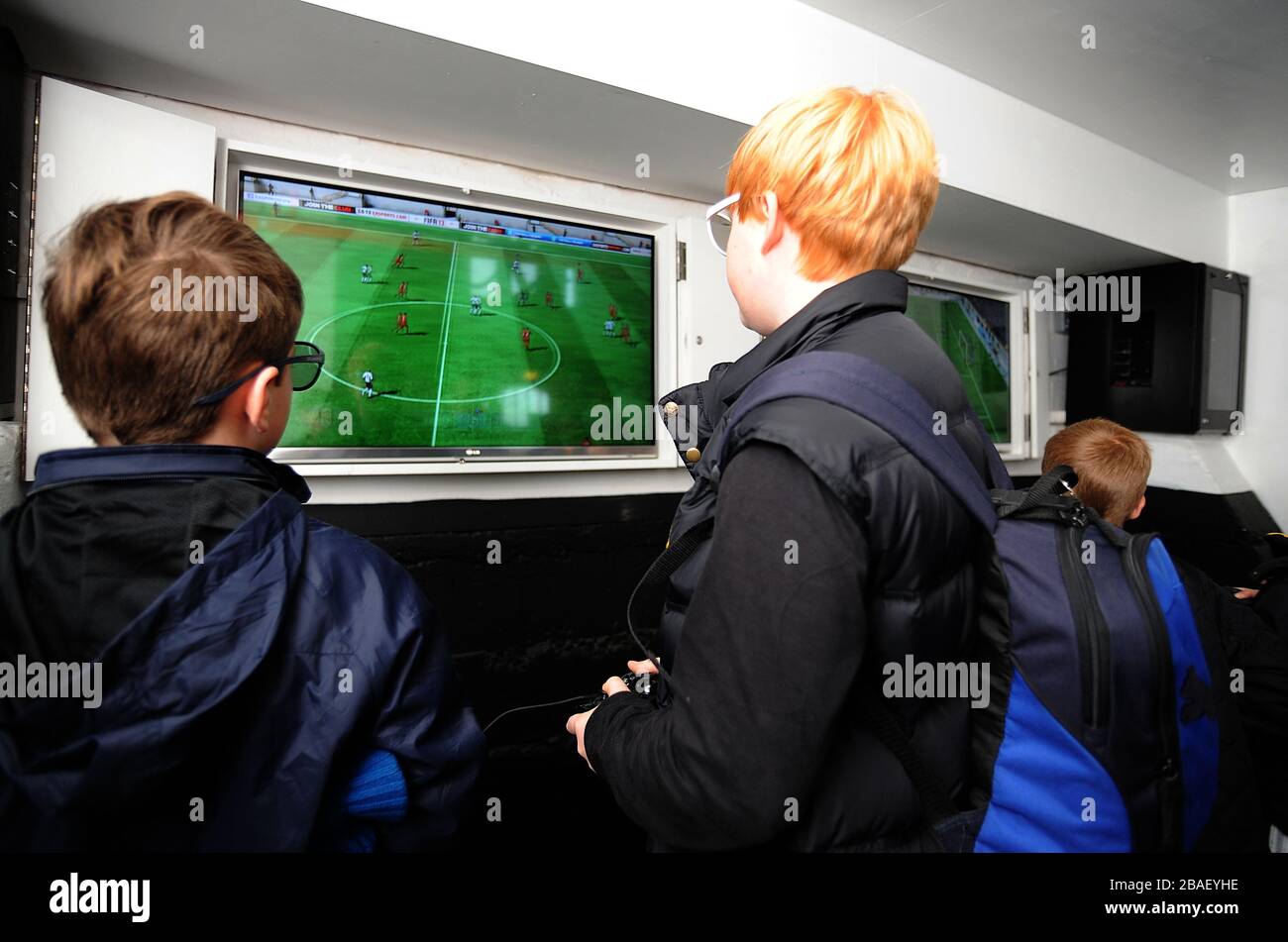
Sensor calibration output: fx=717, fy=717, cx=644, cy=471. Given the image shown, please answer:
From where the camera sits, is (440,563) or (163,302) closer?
(163,302)

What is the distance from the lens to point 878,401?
0.67m

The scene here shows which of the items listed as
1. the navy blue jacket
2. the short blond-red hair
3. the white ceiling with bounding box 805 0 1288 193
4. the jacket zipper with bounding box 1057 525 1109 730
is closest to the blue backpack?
the jacket zipper with bounding box 1057 525 1109 730

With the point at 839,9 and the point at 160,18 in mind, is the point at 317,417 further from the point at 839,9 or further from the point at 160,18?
the point at 839,9

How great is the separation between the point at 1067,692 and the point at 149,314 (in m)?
0.99

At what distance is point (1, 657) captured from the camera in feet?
2.17

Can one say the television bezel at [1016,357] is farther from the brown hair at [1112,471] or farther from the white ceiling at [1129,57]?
the brown hair at [1112,471]

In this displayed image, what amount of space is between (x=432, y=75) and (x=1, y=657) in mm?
1397

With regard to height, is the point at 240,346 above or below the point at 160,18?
below

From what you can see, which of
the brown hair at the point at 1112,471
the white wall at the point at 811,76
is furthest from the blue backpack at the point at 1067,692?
the white wall at the point at 811,76

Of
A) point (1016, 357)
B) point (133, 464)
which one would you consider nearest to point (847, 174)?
point (133, 464)

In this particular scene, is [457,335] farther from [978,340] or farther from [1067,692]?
[978,340]

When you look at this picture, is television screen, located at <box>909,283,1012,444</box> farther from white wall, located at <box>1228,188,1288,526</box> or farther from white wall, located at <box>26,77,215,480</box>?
white wall, located at <box>26,77,215,480</box>
